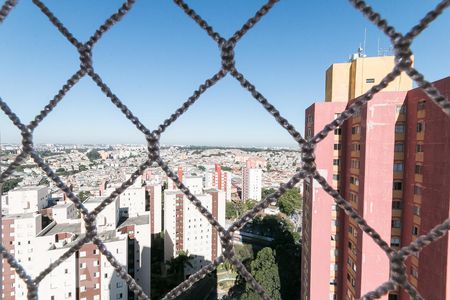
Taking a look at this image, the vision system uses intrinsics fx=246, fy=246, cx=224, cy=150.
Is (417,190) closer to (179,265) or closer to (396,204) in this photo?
(396,204)

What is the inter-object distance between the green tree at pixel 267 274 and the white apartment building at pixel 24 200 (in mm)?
6567

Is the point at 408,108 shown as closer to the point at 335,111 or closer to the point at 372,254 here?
the point at 335,111

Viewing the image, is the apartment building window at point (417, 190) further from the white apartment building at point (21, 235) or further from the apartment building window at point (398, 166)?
the white apartment building at point (21, 235)

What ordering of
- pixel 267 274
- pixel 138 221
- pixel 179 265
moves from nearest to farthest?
pixel 267 274 < pixel 138 221 < pixel 179 265

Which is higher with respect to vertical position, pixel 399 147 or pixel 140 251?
pixel 399 147

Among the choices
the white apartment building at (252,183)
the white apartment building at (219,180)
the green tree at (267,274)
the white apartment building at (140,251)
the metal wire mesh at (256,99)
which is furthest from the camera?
the white apartment building at (252,183)

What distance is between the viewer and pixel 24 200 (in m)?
7.45

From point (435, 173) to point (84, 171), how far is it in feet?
49.3

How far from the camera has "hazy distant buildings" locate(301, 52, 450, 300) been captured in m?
2.48

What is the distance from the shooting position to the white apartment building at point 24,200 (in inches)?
284

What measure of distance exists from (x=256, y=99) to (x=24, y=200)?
9.47 meters

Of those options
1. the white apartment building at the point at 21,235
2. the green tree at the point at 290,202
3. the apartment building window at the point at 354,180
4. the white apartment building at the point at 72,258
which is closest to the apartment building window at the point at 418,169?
the apartment building window at the point at 354,180

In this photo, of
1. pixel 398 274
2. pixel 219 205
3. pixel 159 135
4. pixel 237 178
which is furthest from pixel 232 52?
pixel 237 178

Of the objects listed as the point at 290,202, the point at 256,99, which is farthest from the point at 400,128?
the point at 290,202
